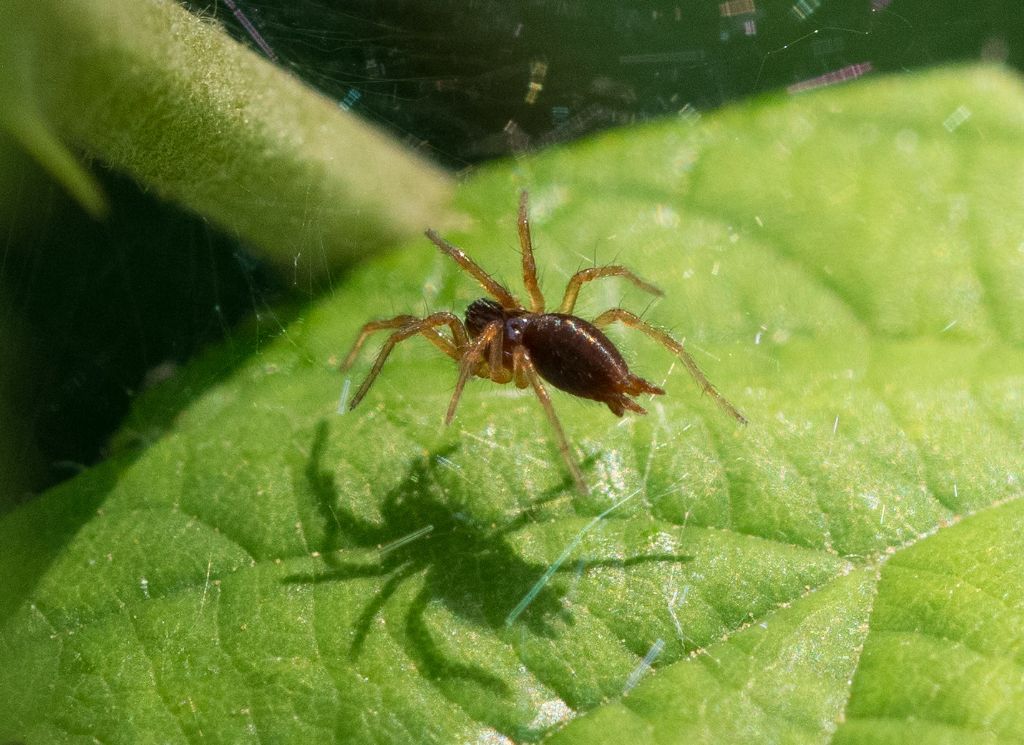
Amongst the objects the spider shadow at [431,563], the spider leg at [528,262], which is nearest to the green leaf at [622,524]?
the spider shadow at [431,563]

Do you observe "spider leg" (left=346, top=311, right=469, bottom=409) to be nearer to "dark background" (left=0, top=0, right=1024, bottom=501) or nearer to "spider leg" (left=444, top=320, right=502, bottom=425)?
"spider leg" (left=444, top=320, right=502, bottom=425)

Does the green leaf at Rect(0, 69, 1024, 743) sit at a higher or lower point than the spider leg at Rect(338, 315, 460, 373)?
lower

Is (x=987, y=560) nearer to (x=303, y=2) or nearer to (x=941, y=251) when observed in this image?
(x=941, y=251)

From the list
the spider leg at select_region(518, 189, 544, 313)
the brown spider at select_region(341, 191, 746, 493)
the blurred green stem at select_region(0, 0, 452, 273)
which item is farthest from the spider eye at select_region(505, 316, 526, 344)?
the blurred green stem at select_region(0, 0, 452, 273)

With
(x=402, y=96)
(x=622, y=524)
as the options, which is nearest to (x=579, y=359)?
(x=622, y=524)

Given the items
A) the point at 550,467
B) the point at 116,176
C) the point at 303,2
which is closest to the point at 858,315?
the point at 550,467

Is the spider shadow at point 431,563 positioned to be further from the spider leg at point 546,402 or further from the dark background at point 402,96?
the dark background at point 402,96
